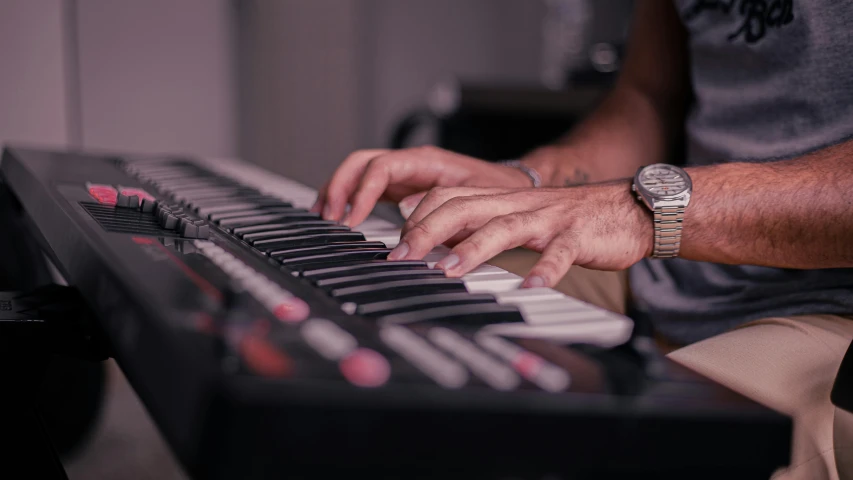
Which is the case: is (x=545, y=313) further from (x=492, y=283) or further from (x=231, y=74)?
(x=231, y=74)

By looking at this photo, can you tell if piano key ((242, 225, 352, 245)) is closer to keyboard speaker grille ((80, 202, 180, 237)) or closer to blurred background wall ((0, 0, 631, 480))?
keyboard speaker grille ((80, 202, 180, 237))

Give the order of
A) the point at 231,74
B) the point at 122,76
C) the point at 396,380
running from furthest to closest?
the point at 231,74 < the point at 122,76 < the point at 396,380

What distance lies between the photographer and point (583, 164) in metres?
1.11

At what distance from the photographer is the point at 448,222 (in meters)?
0.60

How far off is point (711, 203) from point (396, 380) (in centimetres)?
47

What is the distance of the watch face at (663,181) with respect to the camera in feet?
2.19

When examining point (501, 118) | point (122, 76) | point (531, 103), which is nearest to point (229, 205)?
point (531, 103)

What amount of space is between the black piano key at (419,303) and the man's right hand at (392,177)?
0.31m

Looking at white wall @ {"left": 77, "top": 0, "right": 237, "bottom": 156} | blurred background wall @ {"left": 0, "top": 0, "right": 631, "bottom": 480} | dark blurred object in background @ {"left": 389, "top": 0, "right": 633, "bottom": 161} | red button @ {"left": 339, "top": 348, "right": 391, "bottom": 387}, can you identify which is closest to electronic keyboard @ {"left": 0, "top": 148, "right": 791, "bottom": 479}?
red button @ {"left": 339, "top": 348, "right": 391, "bottom": 387}

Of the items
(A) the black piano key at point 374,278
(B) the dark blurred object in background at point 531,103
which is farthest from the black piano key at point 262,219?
(B) the dark blurred object in background at point 531,103

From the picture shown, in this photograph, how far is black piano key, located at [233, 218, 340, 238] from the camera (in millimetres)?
668

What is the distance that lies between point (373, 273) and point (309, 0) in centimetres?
281

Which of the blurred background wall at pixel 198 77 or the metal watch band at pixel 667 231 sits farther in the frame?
the blurred background wall at pixel 198 77

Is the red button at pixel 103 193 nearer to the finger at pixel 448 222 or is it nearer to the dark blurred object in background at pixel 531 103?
the finger at pixel 448 222
